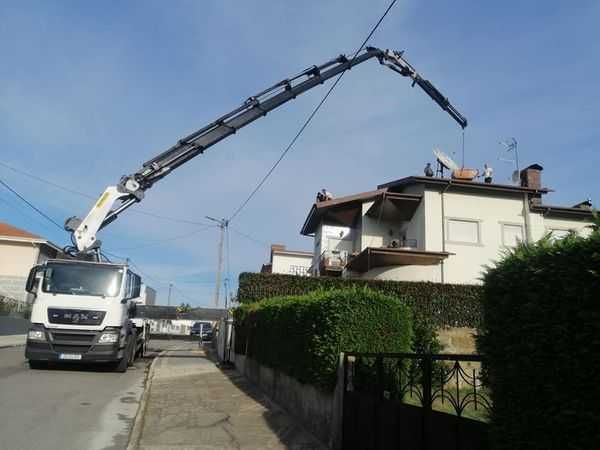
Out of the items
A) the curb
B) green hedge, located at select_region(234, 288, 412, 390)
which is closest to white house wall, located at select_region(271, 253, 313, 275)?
the curb

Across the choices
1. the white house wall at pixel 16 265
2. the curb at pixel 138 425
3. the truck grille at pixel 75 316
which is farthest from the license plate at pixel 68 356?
the white house wall at pixel 16 265

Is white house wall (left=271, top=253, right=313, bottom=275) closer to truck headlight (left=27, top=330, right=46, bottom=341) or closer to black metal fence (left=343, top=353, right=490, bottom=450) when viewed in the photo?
truck headlight (left=27, top=330, right=46, bottom=341)

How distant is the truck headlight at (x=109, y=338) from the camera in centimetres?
1281

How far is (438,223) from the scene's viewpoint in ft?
78.1

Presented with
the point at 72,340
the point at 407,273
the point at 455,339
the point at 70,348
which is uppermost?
the point at 407,273

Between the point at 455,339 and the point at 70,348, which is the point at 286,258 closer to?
the point at 455,339

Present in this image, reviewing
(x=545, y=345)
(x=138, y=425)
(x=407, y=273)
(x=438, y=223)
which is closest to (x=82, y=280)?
(x=138, y=425)

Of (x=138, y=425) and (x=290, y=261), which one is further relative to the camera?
(x=290, y=261)

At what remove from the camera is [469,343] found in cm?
1630

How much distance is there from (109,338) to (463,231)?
57.4 ft

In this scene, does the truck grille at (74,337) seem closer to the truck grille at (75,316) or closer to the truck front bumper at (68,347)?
the truck front bumper at (68,347)

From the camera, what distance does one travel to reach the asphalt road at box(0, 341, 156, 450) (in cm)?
647

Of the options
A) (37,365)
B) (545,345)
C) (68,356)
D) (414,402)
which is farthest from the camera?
(37,365)

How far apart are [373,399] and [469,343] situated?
39.5ft
